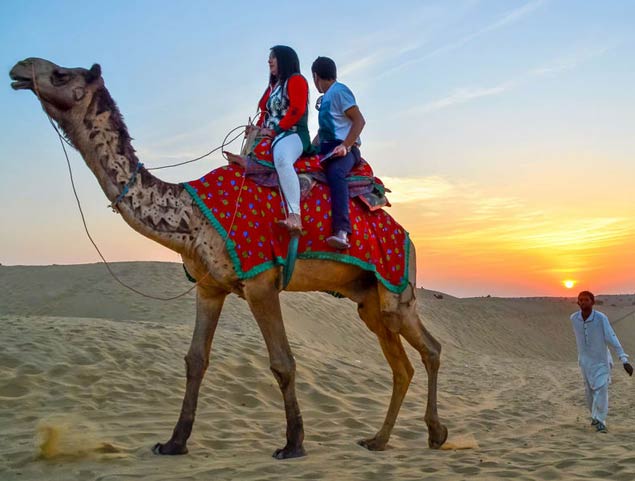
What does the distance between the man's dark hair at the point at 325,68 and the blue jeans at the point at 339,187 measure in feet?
2.10

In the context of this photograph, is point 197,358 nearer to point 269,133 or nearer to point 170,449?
point 170,449

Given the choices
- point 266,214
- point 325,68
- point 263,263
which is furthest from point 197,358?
point 325,68

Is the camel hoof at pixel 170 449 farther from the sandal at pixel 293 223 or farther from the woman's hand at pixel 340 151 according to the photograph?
the woman's hand at pixel 340 151

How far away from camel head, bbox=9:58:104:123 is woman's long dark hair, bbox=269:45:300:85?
4.90 ft

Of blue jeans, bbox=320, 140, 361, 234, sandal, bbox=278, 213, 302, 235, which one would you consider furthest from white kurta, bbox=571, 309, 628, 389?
sandal, bbox=278, 213, 302, 235

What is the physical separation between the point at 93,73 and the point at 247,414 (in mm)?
4481

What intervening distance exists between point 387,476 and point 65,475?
2.28m

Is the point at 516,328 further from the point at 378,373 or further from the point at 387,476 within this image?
the point at 387,476

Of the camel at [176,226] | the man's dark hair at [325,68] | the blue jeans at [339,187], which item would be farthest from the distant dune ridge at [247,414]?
the man's dark hair at [325,68]

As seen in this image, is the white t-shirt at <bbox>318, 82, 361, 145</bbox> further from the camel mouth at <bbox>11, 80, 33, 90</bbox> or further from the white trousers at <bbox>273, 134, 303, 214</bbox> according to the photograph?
the camel mouth at <bbox>11, 80, 33, 90</bbox>

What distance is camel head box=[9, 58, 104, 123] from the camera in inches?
211

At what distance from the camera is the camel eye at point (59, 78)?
5.45m

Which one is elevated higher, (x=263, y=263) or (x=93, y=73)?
(x=93, y=73)

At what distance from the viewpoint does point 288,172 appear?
588 centimetres
